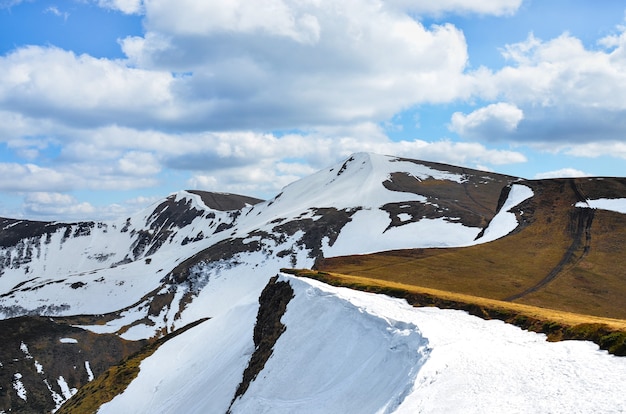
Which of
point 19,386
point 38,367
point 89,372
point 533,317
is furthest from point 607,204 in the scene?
point 38,367

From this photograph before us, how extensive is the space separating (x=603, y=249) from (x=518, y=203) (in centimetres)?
2666

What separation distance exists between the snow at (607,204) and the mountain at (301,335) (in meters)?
2.09

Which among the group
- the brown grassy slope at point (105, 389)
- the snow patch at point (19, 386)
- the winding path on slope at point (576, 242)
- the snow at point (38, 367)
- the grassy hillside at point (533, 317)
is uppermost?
the winding path on slope at point (576, 242)

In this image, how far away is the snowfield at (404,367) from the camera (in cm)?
1448

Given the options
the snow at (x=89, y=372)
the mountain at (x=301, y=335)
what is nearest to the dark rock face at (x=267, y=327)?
the mountain at (x=301, y=335)

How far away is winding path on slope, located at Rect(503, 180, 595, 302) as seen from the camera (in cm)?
5035

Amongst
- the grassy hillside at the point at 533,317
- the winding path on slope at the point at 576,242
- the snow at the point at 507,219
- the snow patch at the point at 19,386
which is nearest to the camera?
the grassy hillside at the point at 533,317

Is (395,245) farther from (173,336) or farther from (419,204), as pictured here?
(173,336)

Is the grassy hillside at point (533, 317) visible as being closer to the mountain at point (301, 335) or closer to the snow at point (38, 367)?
the mountain at point (301, 335)

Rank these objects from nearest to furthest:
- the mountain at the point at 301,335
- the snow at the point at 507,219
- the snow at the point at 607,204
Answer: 1. the mountain at the point at 301,335
2. the snow at the point at 507,219
3. the snow at the point at 607,204

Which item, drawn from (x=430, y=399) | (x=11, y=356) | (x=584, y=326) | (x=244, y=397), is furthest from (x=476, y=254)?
(x=11, y=356)

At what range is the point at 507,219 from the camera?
268ft

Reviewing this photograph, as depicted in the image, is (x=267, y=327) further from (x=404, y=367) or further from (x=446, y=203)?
(x=446, y=203)

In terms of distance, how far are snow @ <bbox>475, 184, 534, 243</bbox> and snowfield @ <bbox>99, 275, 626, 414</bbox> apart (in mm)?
41577
